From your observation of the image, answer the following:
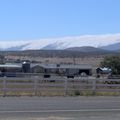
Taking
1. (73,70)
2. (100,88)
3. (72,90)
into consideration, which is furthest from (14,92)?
(73,70)

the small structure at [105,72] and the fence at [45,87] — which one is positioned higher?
the fence at [45,87]

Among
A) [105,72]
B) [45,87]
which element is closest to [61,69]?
[105,72]

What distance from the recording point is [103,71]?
100 metres

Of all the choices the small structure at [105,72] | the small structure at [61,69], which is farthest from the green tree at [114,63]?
the small structure at [61,69]

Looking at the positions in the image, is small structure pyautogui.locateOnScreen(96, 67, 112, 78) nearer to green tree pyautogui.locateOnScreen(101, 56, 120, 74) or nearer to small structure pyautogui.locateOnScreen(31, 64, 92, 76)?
green tree pyautogui.locateOnScreen(101, 56, 120, 74)

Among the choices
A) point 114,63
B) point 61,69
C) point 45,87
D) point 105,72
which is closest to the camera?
point 45,87

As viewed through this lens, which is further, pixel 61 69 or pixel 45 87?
pixel 61 69

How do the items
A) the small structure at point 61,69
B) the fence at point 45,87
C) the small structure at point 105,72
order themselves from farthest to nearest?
the small structure at point 61,69
the small structure at point 105,72
the fence at point 45,87

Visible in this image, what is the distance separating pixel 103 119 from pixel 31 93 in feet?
48.9

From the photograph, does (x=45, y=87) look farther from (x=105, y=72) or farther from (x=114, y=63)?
(x=105, y=72)

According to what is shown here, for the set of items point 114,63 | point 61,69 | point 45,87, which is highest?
point 114,63

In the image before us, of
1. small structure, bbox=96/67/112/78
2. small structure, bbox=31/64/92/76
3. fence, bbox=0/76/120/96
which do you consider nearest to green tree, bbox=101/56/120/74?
small structure, bbox=96/67/112/78

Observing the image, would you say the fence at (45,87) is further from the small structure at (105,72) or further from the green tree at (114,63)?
the small structure at (105,72)

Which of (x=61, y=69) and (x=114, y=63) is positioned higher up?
(x=114, y=63)
